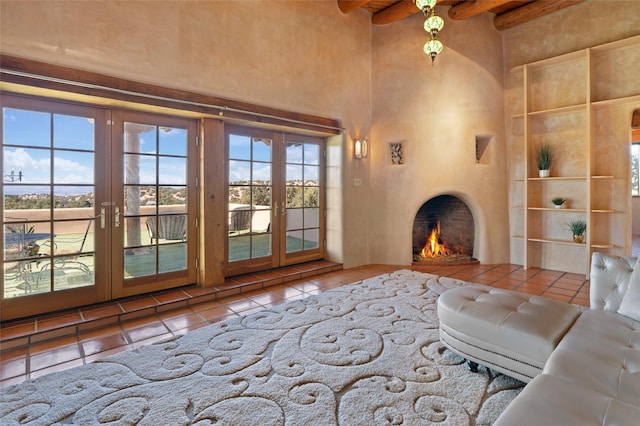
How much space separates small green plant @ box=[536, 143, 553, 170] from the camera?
16.9 feet

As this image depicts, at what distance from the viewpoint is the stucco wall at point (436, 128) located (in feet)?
17.9

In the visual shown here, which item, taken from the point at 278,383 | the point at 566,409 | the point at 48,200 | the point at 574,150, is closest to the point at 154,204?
the point at 48,200

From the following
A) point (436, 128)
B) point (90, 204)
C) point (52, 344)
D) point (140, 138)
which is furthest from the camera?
point (436, 128)

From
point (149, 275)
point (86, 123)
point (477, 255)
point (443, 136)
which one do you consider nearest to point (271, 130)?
point (86, 123)

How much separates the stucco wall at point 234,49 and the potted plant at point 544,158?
9.30ft

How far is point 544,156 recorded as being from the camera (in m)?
5.19

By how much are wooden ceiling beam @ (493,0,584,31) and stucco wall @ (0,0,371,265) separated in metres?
2.27

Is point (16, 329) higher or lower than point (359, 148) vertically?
lower

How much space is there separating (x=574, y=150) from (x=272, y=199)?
4742mm

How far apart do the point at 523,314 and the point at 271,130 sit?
150 inches

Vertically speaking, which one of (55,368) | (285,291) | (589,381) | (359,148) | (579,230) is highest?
(359,148)

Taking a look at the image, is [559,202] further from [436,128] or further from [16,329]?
[16,329]

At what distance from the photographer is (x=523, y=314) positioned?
83.4 inches

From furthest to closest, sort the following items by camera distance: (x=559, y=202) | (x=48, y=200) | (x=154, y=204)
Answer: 1. (x=559, y=202)
2. (x=154, y=204)
3. (x=48, y=200)
